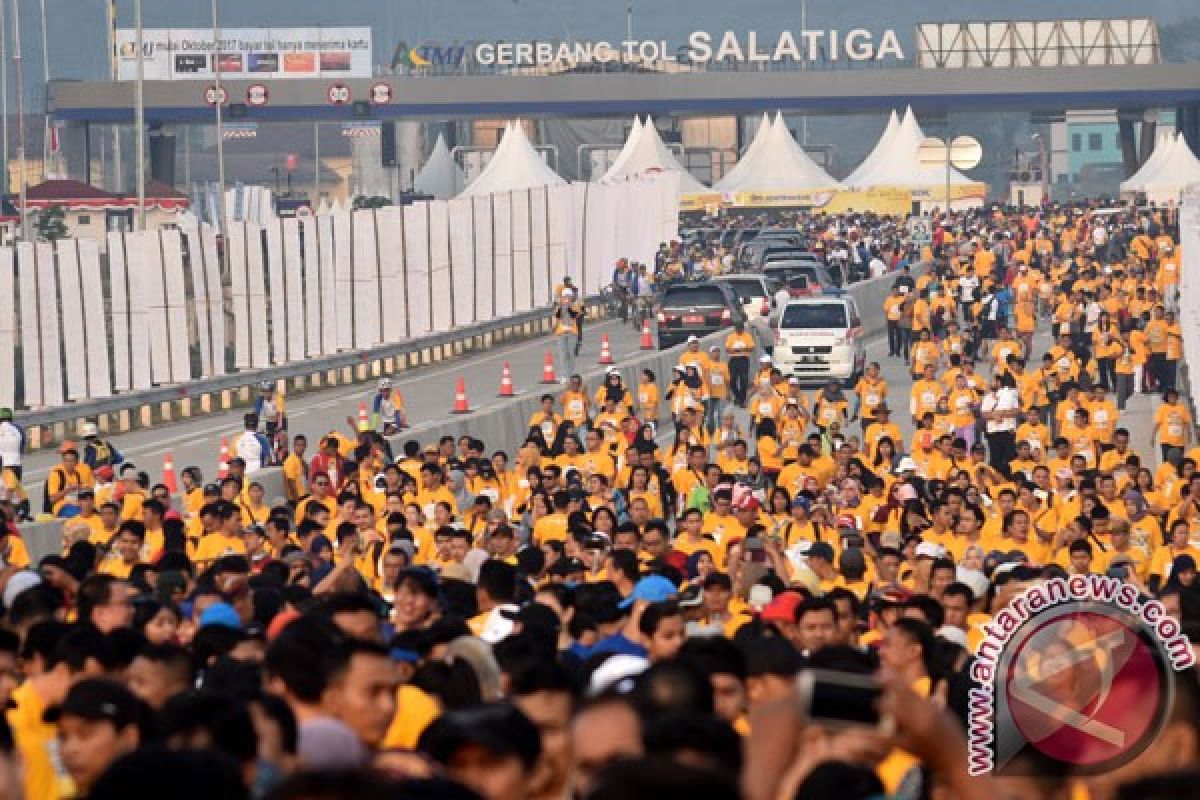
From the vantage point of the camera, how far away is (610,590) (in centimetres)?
1330

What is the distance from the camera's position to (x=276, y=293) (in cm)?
4666

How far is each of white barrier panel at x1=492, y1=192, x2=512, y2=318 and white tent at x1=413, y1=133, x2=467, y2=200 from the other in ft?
127

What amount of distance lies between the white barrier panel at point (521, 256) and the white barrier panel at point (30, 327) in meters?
17.8

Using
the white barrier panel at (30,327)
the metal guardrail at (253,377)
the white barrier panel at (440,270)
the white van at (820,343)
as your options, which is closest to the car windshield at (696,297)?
the metal guardrail at (253,377)

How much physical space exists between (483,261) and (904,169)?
45.8 metres

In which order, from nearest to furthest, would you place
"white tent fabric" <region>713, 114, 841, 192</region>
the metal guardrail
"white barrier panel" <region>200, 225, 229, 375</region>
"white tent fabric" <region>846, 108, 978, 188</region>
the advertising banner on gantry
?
1. the metal guardrail
2. "white barrier panel" <region>200, 225, 229, 375</region>
3. "white tent fabric" <region>713, 114, 841, 192</region>
4. "white tent fabric" <region>846, 108, 978, 188</region>
5. the advertising banner on gantry

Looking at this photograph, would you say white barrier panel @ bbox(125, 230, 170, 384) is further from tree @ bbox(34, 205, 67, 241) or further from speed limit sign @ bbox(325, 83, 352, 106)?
speed limit sign @ bbox(325, 83, 352, 106)

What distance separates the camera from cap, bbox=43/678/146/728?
847 cm

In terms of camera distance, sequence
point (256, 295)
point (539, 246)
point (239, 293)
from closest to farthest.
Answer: point (239, 293), point (256, 295), point (539, 246)

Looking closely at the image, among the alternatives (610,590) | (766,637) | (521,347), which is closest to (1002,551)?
(610,590)

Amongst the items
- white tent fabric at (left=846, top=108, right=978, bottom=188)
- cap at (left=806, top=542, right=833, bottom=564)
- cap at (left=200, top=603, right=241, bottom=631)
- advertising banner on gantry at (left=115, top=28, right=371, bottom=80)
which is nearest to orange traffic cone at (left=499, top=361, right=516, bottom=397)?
cap at (left=806, top=542, right=833, bottom=564)

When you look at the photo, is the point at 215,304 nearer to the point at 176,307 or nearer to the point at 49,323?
the point at 176,307

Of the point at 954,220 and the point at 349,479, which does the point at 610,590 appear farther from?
the point at 954,220

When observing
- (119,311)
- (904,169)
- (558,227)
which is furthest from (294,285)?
(904,169)
